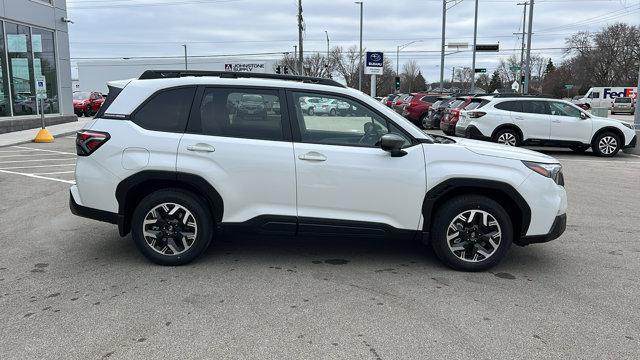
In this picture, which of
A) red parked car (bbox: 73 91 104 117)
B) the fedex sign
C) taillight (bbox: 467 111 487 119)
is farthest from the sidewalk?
the fedex sign

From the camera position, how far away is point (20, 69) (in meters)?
21.1

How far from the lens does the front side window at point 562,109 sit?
47.6 ft

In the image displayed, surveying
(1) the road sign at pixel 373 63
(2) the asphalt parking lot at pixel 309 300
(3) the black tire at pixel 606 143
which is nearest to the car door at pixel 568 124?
(3) the black tire at pixel 606 143

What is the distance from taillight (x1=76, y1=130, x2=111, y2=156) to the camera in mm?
4825

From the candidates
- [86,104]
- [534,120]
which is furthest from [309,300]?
[86,104]

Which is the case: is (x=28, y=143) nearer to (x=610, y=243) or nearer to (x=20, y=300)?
(x=20, y=300)

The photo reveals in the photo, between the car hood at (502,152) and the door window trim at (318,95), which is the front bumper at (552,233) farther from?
the door window trim at (318,95)

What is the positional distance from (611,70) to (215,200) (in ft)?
298

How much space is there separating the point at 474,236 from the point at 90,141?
3.64 m

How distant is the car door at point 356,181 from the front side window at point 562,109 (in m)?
11.3

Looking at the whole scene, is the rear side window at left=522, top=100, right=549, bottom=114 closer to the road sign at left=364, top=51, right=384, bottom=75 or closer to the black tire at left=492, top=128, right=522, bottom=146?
the black tire at left=492, top=128, right=522, bottom=146

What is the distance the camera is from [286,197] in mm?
4789

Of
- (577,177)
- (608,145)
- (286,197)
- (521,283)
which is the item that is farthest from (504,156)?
(608,145)

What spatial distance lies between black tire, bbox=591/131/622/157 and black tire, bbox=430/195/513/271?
1157cm
